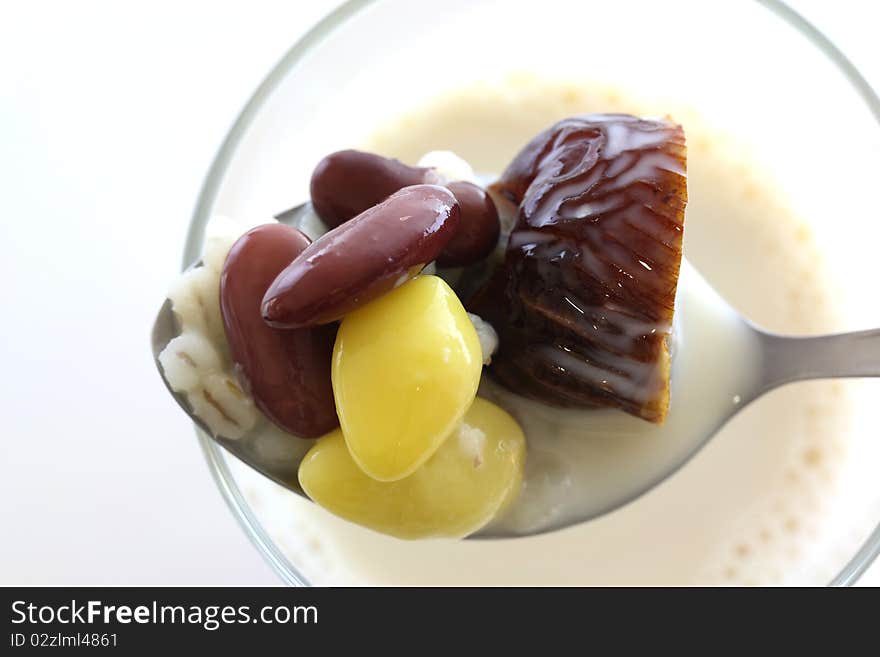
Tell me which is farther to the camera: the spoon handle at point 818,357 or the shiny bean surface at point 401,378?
the spoon handle at point 818,357

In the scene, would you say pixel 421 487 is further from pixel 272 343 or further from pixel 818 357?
pixel 818 357

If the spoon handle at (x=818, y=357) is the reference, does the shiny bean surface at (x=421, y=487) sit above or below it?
below

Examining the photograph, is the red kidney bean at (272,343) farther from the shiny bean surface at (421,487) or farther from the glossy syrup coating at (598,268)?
the glossy syrup coating at (598,268)

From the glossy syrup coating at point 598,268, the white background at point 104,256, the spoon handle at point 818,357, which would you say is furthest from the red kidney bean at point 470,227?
the white background at point 104,256

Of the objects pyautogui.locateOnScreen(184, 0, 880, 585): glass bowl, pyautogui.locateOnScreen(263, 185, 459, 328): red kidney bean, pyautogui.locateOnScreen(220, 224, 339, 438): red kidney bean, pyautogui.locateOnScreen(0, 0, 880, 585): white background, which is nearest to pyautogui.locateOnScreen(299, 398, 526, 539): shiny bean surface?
pyautogui.locateOnScreen(220, 224, 339, 438): red kidney bean

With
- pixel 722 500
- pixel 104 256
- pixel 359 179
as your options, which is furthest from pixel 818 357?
pixel 104 256

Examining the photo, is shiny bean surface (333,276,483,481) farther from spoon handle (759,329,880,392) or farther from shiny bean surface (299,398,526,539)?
spoon handle (759,329,880,392)
